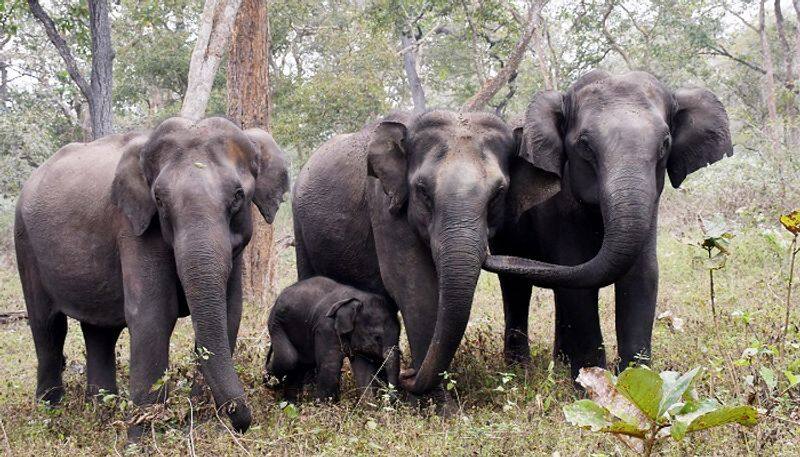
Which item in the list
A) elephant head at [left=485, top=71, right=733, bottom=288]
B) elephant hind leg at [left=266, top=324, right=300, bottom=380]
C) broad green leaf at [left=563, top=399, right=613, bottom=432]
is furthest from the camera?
elephant hind leg at [left=266, top=324, right=300, bottom=380]

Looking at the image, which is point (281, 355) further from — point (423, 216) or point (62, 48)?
point (62, 48)

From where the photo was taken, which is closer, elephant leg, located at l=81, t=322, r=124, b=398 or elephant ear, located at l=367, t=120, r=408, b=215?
elephant ear, located at l=367, t=120, r=408, b=215

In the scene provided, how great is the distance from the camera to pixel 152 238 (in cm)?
533

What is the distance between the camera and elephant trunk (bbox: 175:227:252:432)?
487 centimetres

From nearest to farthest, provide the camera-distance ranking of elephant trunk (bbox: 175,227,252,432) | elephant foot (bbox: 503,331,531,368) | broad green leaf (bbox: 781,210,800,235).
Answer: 1. broad green leaf (bbox: 781,210,800,235)
2. elephant trunk (bbox: 175,227,252,432)
3. elephant foot (bbox: 503,331,531,368)

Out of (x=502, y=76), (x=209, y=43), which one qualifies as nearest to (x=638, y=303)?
(x=209, y=43)

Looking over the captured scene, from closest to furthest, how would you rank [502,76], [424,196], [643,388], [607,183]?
[643,388] → [607,183] → [424,196] → [502,76]

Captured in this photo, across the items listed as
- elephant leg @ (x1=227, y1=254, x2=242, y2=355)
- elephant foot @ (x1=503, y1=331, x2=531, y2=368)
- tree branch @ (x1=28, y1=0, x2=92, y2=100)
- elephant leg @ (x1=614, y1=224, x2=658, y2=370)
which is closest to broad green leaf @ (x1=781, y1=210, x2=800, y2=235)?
elephant leg @ (x1=614, y1=224, x2=658, y2=370)

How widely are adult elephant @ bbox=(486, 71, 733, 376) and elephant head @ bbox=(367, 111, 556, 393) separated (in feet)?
0.87

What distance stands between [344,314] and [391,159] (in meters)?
1.06

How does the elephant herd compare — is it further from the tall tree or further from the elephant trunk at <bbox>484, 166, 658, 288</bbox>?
the tall tree

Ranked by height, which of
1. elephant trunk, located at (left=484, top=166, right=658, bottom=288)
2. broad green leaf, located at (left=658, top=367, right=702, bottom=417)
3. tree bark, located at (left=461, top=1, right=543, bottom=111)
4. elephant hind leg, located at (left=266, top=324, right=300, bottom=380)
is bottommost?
elephant hind leg, located at (left=266, top=324, right=300, bottom=380)

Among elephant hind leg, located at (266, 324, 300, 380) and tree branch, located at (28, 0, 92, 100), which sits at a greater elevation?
tree branch, located at (28, 0, 92, 100)

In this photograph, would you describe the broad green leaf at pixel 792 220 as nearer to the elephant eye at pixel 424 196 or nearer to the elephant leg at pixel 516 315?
the elephant eye at pixel 424 196
